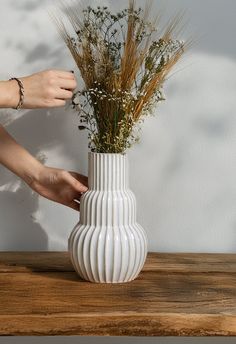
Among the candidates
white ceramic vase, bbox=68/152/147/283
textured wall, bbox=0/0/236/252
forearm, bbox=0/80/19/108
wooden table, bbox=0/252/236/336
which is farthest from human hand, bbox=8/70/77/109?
wooden table, bbox=0/252/236/336

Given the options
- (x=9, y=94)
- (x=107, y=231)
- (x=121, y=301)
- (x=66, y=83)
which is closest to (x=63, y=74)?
(x=66, y=83)

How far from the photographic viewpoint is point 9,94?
1.28 metres

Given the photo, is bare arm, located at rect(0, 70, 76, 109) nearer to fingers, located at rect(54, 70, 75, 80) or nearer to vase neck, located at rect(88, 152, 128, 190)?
fingers, located at rect(54, 70, 75, 80)

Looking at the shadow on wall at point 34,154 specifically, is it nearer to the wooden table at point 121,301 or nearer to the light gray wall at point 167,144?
the light gray wall at point 167,144

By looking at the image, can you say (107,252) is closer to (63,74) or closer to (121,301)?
(121,301)

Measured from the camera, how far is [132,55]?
127 centimetres

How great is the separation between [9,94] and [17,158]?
213 millimetres

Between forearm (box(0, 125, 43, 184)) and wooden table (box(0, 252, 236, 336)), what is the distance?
0.22m

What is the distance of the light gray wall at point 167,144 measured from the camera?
1.58 meters

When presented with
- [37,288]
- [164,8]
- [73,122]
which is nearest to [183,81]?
[164,8]

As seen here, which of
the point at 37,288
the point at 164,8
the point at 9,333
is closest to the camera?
the point at 9,333

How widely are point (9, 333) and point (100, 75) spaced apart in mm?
554

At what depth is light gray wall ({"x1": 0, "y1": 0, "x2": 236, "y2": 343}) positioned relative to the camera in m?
1.58

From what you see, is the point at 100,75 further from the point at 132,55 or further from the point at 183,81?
the point at 183,81
